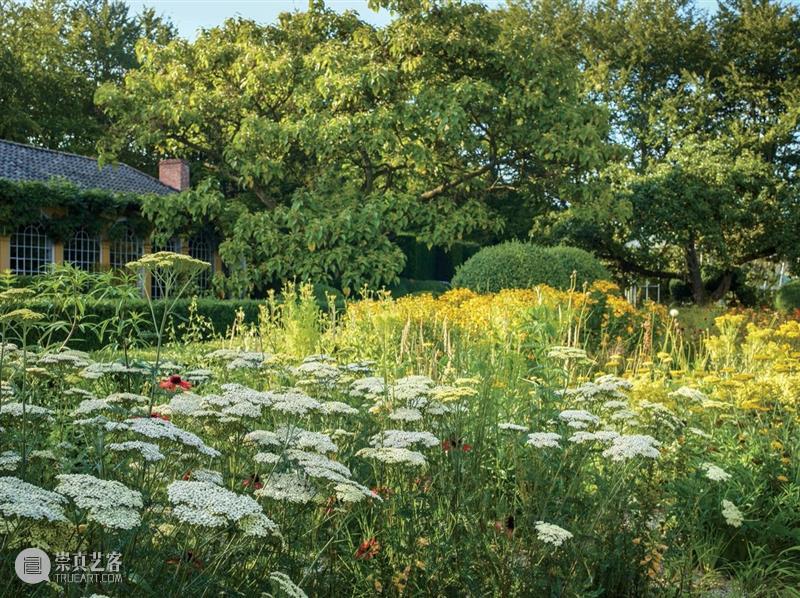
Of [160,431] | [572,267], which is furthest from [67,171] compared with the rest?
[160,431]

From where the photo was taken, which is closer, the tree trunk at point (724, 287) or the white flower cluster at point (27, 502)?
the white flower cluster at point (27, 502)

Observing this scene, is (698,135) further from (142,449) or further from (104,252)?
(142,449)

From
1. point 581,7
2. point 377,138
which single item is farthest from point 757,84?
point 377,138

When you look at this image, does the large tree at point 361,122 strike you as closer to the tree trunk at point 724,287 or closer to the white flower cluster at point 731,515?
the tree trunk at point 724,287

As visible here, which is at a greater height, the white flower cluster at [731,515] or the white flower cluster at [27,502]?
the white flower cluster at [27,502]

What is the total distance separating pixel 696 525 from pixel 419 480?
1326mm

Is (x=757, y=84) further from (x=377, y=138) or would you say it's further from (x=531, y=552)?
(x=531, y=552)

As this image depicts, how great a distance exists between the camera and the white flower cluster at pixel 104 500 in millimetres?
1901

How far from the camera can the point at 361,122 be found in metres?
15.0

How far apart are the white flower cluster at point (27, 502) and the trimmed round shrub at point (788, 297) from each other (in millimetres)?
23941

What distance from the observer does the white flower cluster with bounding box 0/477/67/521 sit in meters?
1.81

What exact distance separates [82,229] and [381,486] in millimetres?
19512

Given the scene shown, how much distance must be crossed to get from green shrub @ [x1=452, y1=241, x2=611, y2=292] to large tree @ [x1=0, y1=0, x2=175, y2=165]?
15952 mm

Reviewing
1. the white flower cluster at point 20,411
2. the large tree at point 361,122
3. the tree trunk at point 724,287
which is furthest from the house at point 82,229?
the white flower cluster at point 20,411
